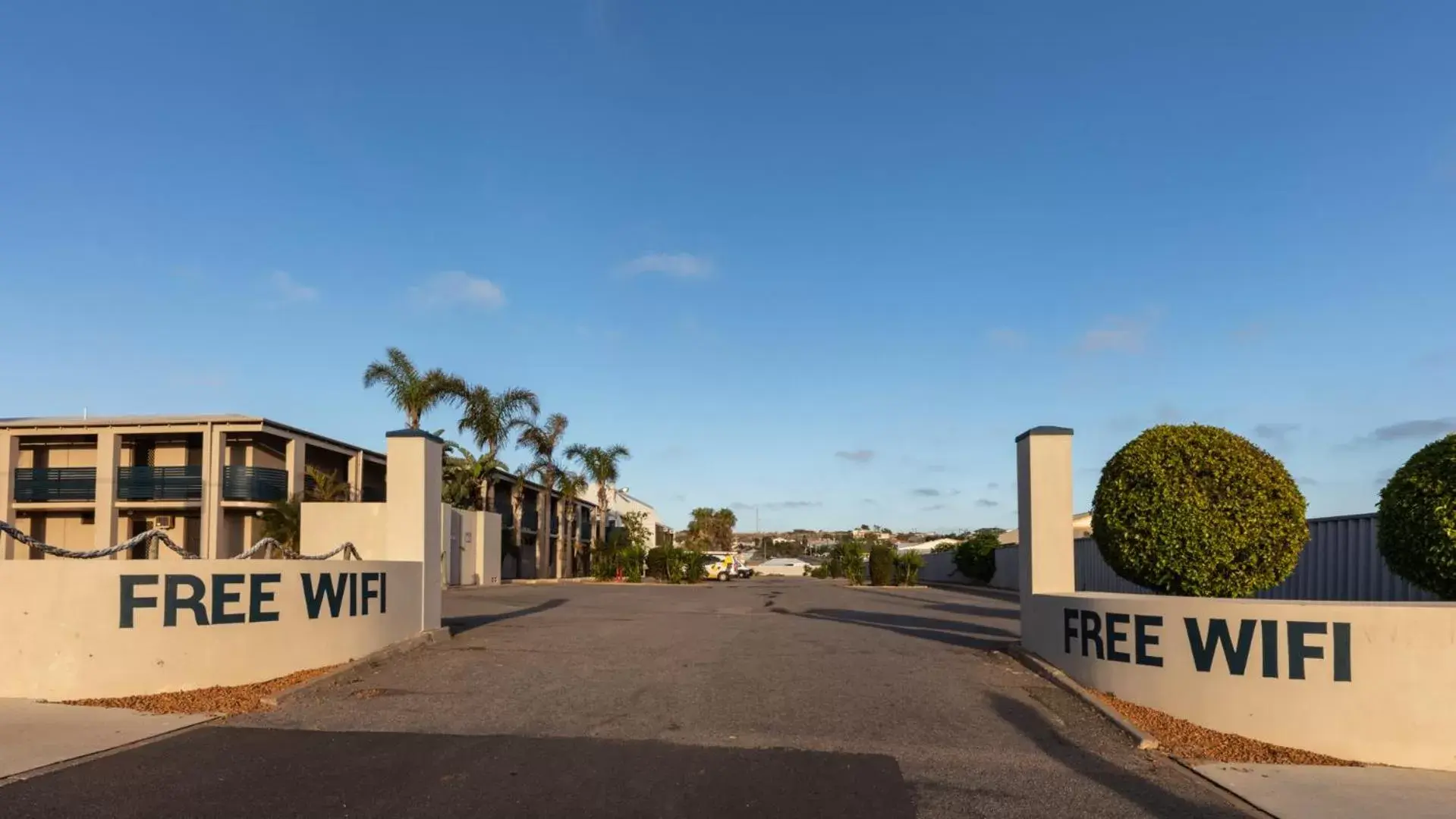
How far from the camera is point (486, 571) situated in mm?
38188

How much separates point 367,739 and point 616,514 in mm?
73357

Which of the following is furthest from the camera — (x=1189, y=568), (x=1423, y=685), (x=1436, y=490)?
(x=1189, y=568)

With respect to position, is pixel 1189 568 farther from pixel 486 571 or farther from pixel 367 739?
pixel 486 571

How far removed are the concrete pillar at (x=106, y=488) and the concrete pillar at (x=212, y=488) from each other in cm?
323

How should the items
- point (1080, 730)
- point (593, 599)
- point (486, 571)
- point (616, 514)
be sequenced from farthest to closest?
point (616, 514) < point (486, 571) < point (593, 599) < point (1080, 730)

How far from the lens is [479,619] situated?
18734mm

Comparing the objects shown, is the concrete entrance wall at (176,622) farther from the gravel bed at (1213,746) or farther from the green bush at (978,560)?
the green bush at (978,560)

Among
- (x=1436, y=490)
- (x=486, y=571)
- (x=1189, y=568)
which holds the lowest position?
(x=486, y=571)

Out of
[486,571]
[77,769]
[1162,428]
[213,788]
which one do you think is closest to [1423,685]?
[1162,428]

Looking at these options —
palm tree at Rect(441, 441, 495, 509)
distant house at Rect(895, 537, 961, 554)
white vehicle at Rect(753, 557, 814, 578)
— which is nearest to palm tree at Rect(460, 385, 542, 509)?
palm tree at Rect(441, 441, 495, 509)

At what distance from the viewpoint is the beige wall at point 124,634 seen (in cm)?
973

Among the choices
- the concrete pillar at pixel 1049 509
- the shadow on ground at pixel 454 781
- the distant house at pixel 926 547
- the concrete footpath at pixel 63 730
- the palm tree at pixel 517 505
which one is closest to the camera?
the shadow on ground at pixel 454 781

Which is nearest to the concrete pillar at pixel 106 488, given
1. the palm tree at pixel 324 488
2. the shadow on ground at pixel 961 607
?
the palm tree at pixel 324 488

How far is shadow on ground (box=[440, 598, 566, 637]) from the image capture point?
17.0 meters
